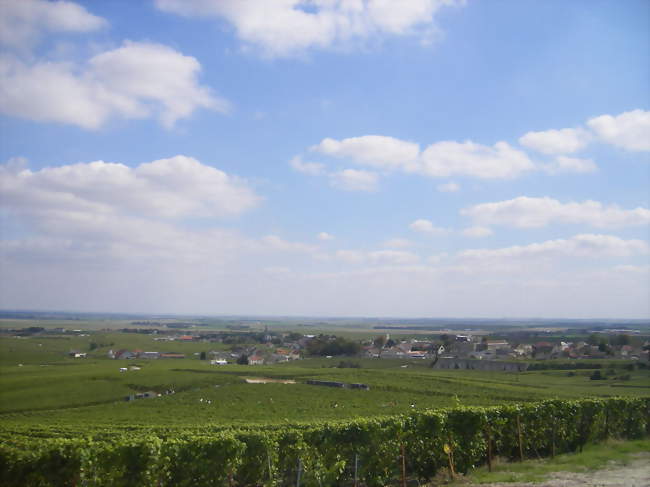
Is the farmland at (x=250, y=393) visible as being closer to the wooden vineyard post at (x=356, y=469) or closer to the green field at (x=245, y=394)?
the green field at (x=245, y=394)

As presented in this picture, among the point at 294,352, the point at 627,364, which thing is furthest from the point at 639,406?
the point at 294,352

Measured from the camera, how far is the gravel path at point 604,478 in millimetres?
12227

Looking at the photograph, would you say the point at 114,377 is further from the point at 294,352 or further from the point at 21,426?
the point at 294,352

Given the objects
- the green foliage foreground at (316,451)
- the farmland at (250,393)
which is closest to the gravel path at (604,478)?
the green foliage foreground at (316,451)

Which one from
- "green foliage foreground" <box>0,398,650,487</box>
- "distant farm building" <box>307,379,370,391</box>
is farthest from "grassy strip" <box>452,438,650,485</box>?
"distant farm building" <box>307,379,370,391</box>

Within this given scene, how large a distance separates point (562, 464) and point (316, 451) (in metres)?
7.99

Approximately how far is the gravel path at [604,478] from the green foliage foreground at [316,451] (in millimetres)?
2245

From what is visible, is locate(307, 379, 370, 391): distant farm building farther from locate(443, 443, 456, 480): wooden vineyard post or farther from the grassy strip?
locate(443, 443, 456, 480): wooden vineyard post

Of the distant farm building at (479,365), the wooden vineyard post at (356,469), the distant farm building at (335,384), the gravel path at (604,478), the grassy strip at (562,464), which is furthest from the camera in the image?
the distant farm building at (479,365)

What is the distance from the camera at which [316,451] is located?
13.1m

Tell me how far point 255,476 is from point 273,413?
37764mm

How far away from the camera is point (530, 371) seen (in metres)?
82.5

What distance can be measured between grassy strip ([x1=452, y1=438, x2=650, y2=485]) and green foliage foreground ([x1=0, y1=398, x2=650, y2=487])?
52 centimetres

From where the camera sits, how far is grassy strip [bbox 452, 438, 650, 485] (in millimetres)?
13602
